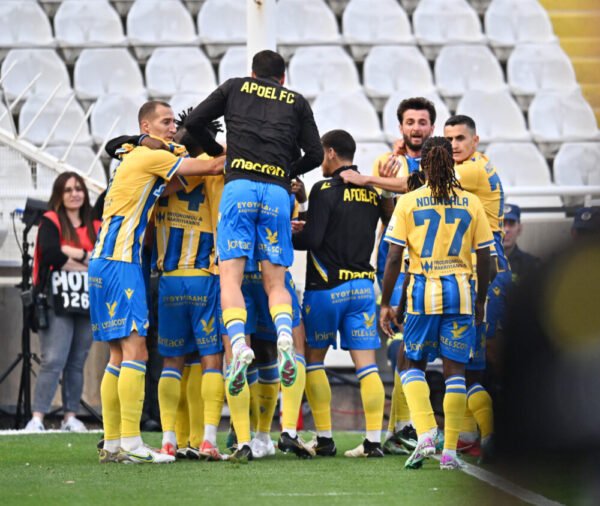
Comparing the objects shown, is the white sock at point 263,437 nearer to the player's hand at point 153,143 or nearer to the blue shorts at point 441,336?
the blue shorts at point 441,336

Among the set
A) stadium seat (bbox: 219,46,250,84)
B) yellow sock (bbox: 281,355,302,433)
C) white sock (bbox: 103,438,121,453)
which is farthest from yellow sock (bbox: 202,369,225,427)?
stadium seat (bbox: 219,46,250,84)

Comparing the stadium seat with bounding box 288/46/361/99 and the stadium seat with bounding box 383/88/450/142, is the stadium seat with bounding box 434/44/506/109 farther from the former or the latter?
the stadium seat with bounding box 288/46/361/99

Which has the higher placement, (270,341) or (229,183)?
(229,183)

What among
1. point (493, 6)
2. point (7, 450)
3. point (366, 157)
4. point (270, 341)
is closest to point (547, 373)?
point (270, 341)

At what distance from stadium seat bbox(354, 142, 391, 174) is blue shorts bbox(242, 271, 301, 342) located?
5875mm

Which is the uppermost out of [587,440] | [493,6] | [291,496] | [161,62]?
[493,6]

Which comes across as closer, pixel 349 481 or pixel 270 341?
pixel 349 481

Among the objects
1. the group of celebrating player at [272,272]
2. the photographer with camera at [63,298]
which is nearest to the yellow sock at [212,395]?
the group of celebrating player at [272,272]

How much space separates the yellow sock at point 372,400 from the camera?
248 inches

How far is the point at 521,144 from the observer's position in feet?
42.6

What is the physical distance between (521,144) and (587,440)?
11.8m

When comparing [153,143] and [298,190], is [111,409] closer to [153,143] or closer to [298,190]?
[153,143]

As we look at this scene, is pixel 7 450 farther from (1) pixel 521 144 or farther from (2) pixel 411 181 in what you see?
(1) pixel 521 144

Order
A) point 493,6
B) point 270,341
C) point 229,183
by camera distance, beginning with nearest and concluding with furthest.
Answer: point 229,183
point 270,341
point 493,6
